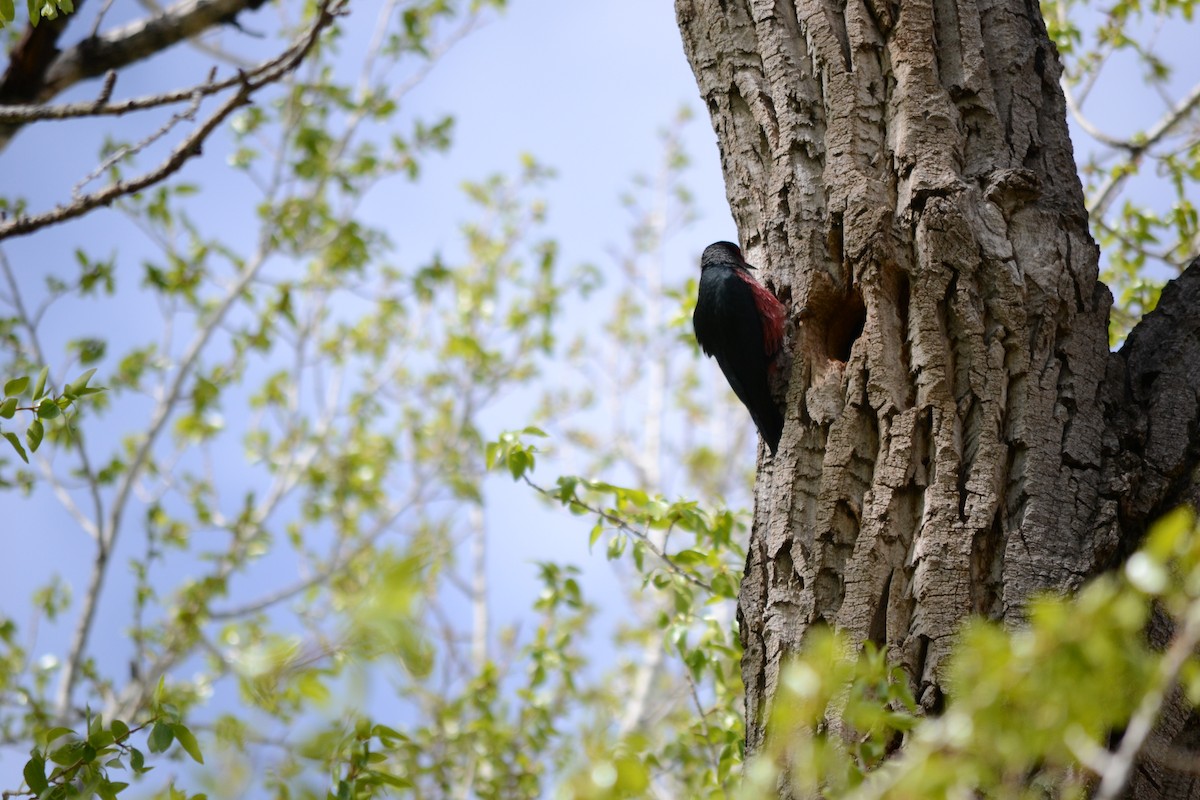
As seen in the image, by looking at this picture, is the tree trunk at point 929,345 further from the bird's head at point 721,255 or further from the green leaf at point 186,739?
the green leaf at point 186,739

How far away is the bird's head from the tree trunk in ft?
2.14

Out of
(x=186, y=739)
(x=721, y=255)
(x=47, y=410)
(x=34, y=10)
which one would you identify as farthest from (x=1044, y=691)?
(x=721, y=255)

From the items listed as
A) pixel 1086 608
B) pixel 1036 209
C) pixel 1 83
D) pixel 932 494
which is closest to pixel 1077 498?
pixel 932 494

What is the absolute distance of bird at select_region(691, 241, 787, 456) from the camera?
2570 mm

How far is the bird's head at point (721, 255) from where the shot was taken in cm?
310

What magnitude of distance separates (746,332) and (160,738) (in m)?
1.69

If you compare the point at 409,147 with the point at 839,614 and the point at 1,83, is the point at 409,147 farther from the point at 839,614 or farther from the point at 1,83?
the point at 839,614

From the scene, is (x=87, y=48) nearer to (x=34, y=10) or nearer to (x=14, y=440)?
(x=34, y=10)

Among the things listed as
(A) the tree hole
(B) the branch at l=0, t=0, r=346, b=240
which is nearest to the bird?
(A) the tree hole

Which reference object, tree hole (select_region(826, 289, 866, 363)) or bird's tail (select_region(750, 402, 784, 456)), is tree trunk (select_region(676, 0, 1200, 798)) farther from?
bird's tail (select_region(750, 402, 784, 456))

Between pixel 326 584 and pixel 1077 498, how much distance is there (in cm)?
560

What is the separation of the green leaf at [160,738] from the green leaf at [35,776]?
0.53ft

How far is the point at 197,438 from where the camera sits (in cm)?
676

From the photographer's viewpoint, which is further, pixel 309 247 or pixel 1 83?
pixel 309 247
